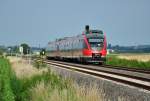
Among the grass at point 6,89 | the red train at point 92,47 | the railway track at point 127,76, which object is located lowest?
the grass at point 6,89

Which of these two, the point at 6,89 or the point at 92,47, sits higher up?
the point at 92,47

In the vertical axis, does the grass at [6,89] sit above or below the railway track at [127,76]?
below

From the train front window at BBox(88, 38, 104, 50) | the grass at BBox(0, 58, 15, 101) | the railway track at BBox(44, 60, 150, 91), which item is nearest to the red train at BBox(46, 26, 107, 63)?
the train front window at BBox(88, 38, 104, 50)

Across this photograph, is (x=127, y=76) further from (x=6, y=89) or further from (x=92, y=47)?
(x=92, y=47)

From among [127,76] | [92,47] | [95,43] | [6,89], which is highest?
[95,43]

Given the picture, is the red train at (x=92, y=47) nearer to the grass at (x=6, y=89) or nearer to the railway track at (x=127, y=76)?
the railway track at (x=127, y=76)

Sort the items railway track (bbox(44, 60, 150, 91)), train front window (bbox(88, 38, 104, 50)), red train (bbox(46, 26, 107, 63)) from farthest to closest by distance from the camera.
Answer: train front window (bbox(88, 38, 104, 50)), red train (bbox(46, 26, 107, 63)), railway track (bbox(44, 60, 150, 91))

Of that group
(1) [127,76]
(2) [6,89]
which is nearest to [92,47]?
(1) [127,76]

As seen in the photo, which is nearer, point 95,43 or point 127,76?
point 127,76

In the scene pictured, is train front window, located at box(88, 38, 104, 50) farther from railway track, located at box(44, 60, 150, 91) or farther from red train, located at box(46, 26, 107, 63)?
railway track, located at box(44, 60, 150, 91)

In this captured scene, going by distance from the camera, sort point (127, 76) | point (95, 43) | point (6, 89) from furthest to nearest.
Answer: point (95, 43)
point (127, 76)
point (6, 89)

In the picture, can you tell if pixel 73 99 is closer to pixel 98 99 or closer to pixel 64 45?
pixel 98 99

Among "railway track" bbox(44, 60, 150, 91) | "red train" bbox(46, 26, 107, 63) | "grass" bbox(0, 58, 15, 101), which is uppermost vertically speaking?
"red train" bbox(46, 26, 107, 63)

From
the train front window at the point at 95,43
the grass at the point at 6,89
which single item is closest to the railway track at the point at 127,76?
the grass at the point at 6,89
